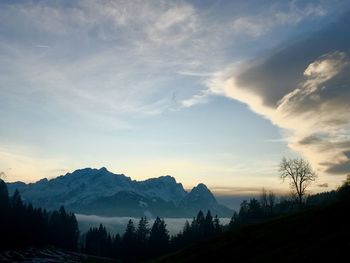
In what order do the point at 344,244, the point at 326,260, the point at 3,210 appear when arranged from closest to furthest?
1. the point at 326,260
2. the point at 344,244
3. the point at 3,210

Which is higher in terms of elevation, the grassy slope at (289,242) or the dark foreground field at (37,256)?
the grassy slope at (289,242)

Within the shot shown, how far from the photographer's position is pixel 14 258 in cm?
14362

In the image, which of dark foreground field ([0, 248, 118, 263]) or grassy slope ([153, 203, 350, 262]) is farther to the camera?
dark foreground field ([0, 248, 118, 263])

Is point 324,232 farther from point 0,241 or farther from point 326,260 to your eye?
point 0,241

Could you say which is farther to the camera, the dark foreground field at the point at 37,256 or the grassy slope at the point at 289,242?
the dark foreground field at the point at 37,256

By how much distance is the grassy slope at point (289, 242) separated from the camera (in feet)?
146

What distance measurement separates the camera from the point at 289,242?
52125 millimetres

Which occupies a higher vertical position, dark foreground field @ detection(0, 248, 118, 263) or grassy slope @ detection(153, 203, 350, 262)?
grassy slope @ detection(153, 203, 350, 262)

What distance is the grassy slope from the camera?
4441 centimetres

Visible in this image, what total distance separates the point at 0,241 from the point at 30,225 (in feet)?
94.1

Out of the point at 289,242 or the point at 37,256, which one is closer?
the point at 289,242

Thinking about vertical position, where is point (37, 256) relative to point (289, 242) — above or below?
below

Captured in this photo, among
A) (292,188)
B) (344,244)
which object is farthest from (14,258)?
(344,244)

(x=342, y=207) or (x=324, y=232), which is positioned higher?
(x=342, y=207)
